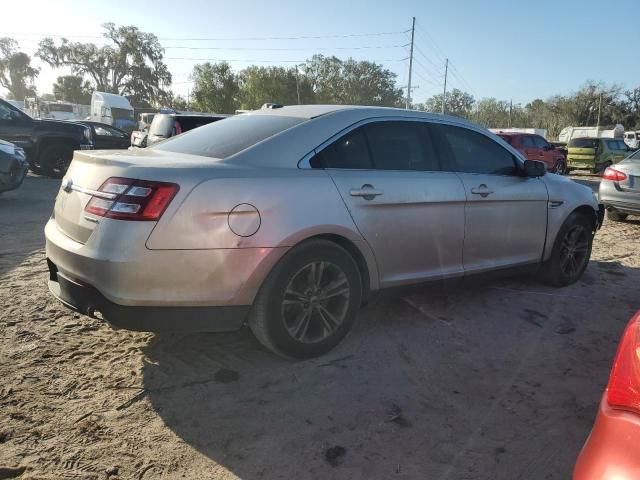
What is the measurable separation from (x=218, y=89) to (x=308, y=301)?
204ft


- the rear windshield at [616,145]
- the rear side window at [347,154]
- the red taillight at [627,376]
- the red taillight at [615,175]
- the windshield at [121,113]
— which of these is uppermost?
the windshield at [121,113]

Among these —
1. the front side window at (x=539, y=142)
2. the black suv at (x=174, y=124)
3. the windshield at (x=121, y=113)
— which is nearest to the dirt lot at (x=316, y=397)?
the black suv at (x=174, y=124)

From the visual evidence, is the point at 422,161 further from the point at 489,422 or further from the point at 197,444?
the point at 197,444

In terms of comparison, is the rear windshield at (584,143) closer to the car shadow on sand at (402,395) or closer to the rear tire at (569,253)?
the rear tire at (569,253)

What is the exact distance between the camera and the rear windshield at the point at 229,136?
3326 mm

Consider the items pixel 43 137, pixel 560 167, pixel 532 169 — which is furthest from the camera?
pixel 560 167

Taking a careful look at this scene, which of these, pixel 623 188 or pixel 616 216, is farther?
pixel 616 216

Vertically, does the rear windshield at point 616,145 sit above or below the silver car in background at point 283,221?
above

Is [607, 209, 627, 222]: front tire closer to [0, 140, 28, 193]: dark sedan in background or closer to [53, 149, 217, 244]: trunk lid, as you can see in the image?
[53, 149, 217, 244]: trunk lid

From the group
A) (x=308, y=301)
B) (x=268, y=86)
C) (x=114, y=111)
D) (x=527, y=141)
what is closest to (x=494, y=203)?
(x=308, y=301)

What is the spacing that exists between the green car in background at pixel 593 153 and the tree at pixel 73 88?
2953 inches

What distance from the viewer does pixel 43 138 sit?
12.7 m

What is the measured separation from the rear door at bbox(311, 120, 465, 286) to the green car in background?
21.1 meters

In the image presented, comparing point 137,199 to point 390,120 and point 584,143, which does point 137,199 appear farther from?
point 584,143
